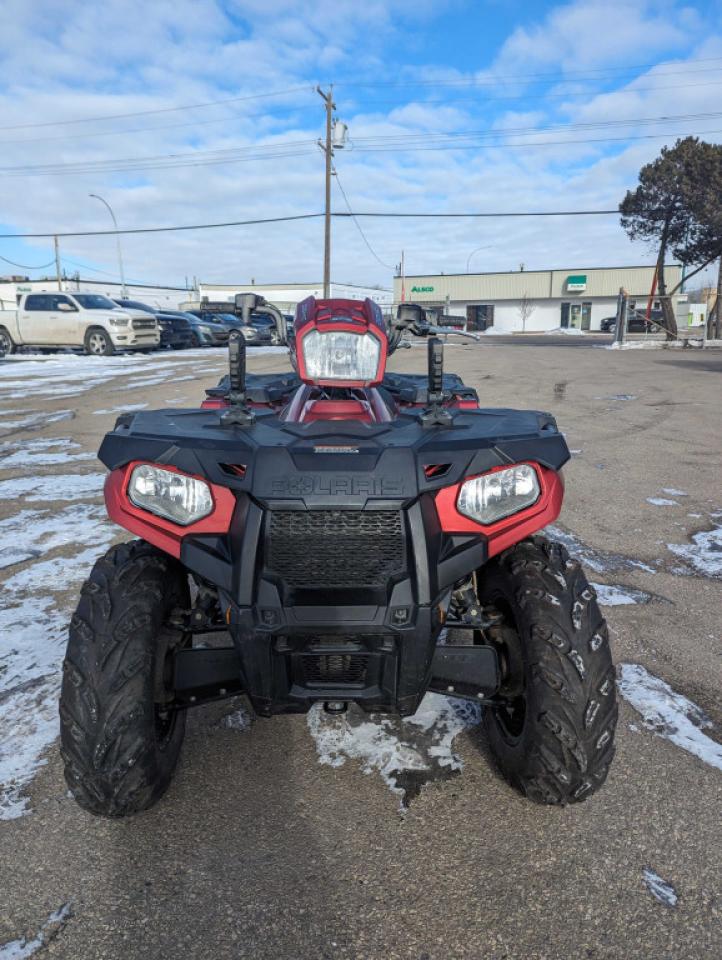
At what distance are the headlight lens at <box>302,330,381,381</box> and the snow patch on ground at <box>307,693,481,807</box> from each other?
1345 mm

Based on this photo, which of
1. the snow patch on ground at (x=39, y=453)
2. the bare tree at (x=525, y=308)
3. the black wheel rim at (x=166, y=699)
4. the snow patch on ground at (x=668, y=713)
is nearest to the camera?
the black wheel rim at (x=166, y=699)

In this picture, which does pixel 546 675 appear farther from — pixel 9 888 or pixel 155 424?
pixel 9 888

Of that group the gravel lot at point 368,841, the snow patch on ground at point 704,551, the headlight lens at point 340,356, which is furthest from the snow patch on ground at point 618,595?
the headlight lens at point 340,356

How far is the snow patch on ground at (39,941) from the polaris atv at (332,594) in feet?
0.92

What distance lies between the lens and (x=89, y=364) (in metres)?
17.2

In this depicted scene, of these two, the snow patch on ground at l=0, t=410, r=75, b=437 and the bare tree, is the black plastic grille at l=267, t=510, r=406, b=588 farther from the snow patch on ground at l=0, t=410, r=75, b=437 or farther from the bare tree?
the bare tree

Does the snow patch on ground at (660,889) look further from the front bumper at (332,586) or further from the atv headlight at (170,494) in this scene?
the atv headlight at (170,494)

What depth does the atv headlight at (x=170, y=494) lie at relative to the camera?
77.1 inches

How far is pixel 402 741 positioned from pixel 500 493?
1.07m

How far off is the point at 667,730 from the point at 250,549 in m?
1.79

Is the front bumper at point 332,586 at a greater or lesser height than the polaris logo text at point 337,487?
lesser

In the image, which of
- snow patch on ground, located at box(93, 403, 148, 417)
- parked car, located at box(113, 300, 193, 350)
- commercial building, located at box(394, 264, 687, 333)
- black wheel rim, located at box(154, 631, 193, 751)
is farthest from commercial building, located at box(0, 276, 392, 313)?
black wheel rim, located at box(154, 631, 193, 751)

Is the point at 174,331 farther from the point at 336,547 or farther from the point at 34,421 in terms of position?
the point at 336,547

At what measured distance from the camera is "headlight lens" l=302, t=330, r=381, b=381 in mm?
2633
